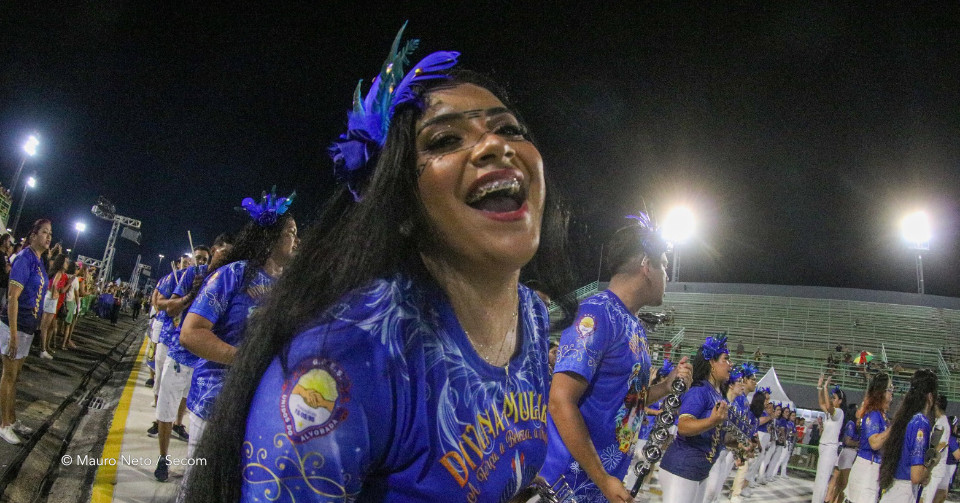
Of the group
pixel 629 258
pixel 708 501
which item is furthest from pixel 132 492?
pixel 708 501

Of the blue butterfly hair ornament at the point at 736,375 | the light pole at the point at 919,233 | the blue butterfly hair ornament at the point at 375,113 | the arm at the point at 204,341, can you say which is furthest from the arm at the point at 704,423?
the light pole at the point at 919,233

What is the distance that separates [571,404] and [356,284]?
191cm

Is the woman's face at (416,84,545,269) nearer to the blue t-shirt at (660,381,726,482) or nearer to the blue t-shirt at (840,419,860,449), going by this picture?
the blue t-shirt at (660,381,726,482)

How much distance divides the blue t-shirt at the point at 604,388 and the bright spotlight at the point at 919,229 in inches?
1585

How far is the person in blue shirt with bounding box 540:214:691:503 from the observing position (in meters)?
2.68

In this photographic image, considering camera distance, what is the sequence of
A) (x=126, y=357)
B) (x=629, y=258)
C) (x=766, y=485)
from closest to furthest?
(x=629, y=258) → (x=766, y=485) → (x=126, y=357)

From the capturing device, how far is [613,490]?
2.61 meters

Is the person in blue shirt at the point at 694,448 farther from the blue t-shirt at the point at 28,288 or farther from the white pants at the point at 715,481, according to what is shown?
the blue t-shirt at the point at 28,288

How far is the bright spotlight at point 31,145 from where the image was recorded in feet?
90.8

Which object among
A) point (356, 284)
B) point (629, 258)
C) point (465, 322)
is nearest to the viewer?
point (356, 284)

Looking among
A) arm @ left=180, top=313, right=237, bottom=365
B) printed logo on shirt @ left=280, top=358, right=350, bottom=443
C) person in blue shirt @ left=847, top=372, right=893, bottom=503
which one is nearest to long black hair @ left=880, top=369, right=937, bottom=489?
person in blue shirt @ left=847, top=372, right=893, bottom=503

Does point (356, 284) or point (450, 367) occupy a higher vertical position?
point (356, 284)

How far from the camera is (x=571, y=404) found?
9.08 feet

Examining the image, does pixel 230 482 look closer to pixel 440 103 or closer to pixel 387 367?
pixel 387 367
